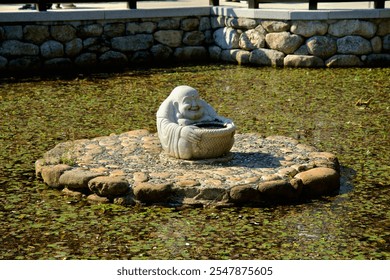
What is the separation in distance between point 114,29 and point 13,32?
6.21 feet

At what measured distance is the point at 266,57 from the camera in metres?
15.1

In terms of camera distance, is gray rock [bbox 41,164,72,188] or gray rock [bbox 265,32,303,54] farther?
gray rock [bbox 265,32,303,54]

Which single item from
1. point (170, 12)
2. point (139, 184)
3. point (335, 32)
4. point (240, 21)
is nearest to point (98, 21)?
point (170, 12)

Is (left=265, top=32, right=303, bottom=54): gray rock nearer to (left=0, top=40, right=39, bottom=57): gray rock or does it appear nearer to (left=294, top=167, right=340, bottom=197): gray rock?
(left=0, top=40, right=39, bottom=57): gray rock

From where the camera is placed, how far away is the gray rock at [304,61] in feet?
48.5

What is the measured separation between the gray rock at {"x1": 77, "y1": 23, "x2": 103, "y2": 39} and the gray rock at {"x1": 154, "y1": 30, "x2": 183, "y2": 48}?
3.74 ft

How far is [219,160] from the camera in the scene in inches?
324

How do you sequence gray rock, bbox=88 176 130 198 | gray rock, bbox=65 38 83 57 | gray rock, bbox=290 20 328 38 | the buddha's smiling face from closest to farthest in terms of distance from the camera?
gray rock, bbox=88 176 130 198 → the buddha's smiling face → gray rock, bbox=290 20 328 38 → gray rock, bbox=65 38 83 57

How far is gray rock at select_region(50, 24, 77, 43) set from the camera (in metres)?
14.9

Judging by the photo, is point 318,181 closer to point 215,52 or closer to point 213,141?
point 213,141

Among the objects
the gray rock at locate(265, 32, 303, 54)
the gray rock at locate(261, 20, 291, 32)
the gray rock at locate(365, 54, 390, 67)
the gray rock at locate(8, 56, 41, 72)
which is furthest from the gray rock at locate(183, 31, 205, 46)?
the gray rock at locate(365, 54, 390, 67)

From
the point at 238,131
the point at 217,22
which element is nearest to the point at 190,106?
the point at 238,131

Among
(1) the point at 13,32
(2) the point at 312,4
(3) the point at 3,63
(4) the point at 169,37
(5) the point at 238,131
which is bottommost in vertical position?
(5) the point at 238,131

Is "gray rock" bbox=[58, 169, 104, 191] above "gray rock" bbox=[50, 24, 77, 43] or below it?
below
